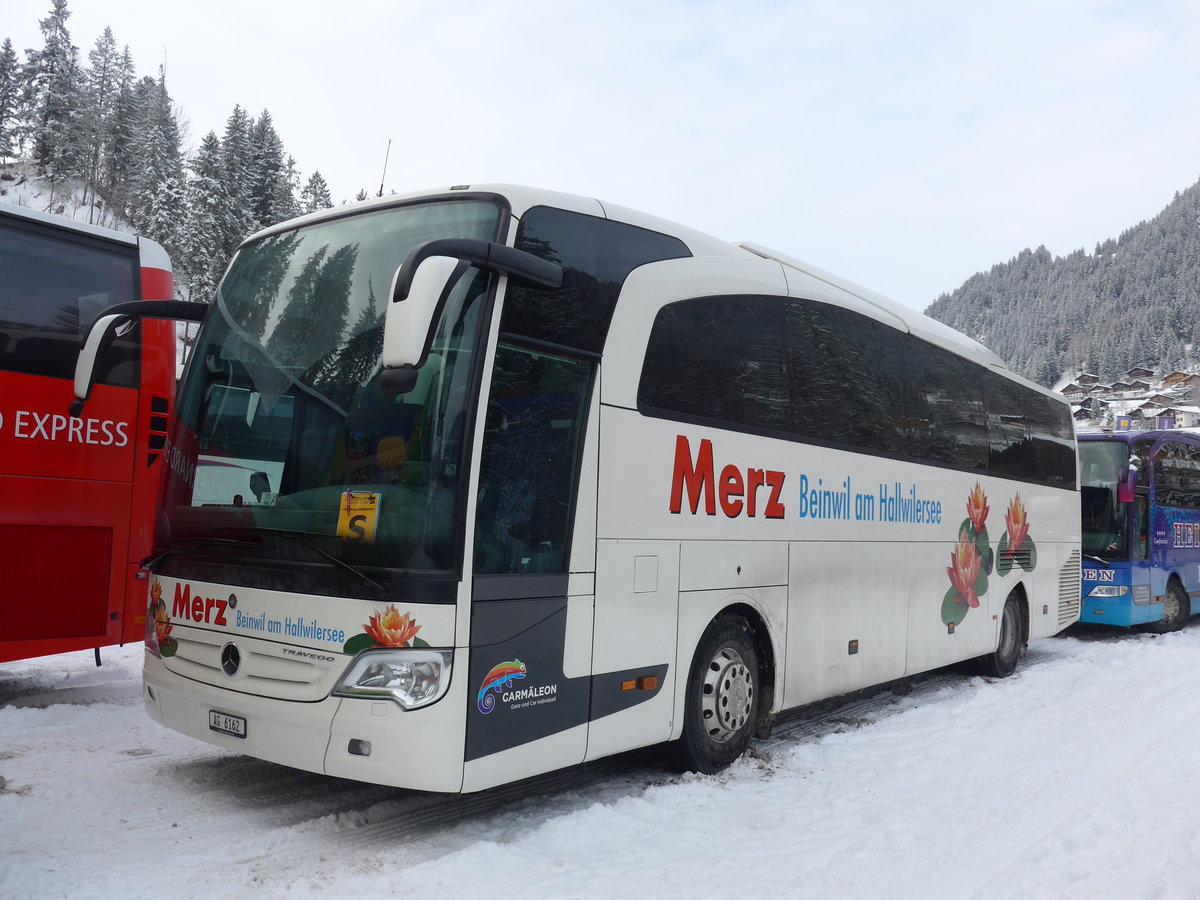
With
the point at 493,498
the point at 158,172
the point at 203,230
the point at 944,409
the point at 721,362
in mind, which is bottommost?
the point at 493,498

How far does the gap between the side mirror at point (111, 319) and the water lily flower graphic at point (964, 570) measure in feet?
23.9

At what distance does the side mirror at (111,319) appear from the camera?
19.6ft

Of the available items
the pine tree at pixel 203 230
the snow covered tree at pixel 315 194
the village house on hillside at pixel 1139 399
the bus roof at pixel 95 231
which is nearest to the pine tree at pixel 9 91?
the snow covered tree at pixel 315 194

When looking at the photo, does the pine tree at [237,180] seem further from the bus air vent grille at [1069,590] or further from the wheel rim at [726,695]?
the wheel rim at [726,695]

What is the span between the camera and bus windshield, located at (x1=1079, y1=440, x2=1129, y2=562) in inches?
567

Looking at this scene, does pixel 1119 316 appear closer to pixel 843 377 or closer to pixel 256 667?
pixel 843 377

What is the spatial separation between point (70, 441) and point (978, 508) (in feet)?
28.2

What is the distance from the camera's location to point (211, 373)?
5.48m

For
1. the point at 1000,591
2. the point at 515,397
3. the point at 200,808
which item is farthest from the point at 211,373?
the point at 1000,591

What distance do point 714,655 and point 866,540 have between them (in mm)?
2394

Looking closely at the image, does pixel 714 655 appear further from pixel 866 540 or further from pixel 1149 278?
pixel 1149 278

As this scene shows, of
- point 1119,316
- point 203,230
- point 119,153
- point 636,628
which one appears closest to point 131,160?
point 119,153

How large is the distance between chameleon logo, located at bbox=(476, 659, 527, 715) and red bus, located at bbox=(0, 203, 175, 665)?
4341 mm

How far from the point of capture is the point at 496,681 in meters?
4.61
